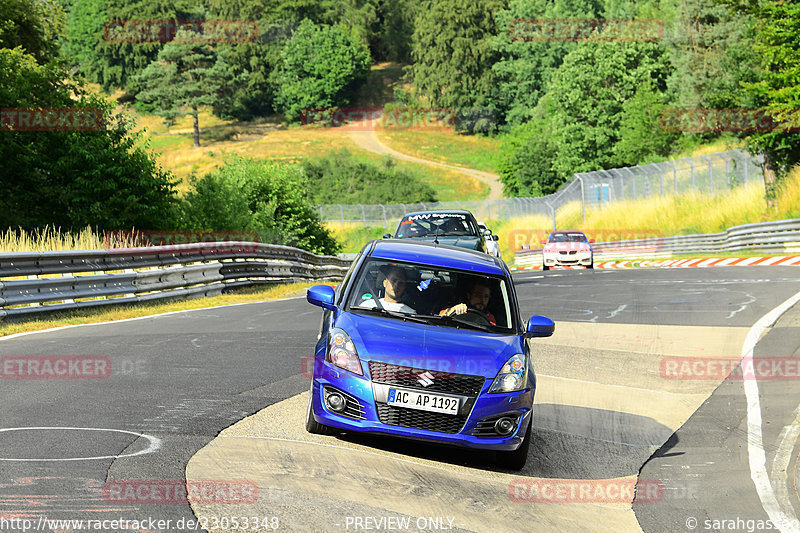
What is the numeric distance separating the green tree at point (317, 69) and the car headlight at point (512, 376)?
12753 cm

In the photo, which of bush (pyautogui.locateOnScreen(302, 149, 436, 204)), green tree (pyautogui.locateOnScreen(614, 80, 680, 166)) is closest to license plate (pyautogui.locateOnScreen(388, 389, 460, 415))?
green tree (pyautogui.locateOnScreen(614, 80, 680, 166))

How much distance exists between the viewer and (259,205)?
3647 centimetres

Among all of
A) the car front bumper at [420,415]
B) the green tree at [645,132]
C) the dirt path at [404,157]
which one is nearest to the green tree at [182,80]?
the dirt path at [404,157]

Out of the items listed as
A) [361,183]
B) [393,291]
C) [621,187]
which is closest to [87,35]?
[361,183]

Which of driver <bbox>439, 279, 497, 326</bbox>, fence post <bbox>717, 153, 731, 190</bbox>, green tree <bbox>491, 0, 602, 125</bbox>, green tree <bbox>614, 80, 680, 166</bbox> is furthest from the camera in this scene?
green tree <bbox>491, 0, 602, 125</bbox>

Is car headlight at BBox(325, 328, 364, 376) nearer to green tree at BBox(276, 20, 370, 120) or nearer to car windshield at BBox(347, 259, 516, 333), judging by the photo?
car windshield at BBox(347, 259, 516, 333)

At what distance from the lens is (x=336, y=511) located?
532 centimetres

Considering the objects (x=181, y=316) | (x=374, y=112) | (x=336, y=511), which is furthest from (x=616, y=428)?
(x=374, y=112)

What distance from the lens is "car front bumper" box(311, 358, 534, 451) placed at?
6.56 m

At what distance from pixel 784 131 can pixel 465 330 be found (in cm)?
3326

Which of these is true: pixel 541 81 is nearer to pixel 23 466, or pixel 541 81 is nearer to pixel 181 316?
pixel 181 316

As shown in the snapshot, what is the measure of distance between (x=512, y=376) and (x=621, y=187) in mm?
45904

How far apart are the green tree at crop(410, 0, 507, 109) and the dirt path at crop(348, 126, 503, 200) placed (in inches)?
424

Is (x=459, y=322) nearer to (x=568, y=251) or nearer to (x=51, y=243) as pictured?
(x=51, y=243)
